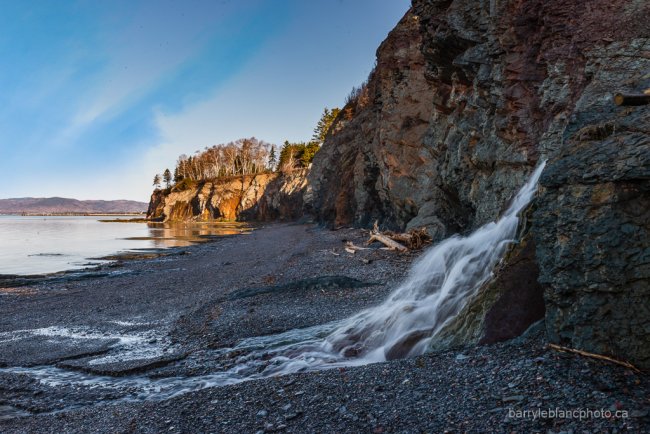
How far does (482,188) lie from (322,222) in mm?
34255

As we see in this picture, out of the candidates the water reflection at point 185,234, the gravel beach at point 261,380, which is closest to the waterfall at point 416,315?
the gravel beach at point 261,380

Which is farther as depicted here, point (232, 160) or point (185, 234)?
point (232, 160)

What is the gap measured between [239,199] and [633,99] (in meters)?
89.2

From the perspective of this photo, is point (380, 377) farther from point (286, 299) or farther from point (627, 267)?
point (286, 299)

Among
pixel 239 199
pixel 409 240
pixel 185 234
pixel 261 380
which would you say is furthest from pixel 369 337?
pixel 239 199

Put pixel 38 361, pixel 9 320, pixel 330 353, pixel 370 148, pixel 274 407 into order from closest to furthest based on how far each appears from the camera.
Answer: pixel 274 407 → pixel 330 353 → pixel 38 361 → pixel 9 320 → pixel 370 148

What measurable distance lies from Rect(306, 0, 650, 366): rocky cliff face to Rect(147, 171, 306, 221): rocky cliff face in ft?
158

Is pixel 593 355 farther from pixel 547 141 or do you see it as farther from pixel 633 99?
pixel 547 141

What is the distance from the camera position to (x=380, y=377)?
5.01m

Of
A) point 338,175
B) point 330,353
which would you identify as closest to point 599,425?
point 330,353

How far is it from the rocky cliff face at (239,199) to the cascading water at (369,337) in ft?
211

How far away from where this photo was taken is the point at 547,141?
31.7ft

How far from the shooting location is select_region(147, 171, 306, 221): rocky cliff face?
250ft

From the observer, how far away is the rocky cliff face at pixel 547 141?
3975 mm
